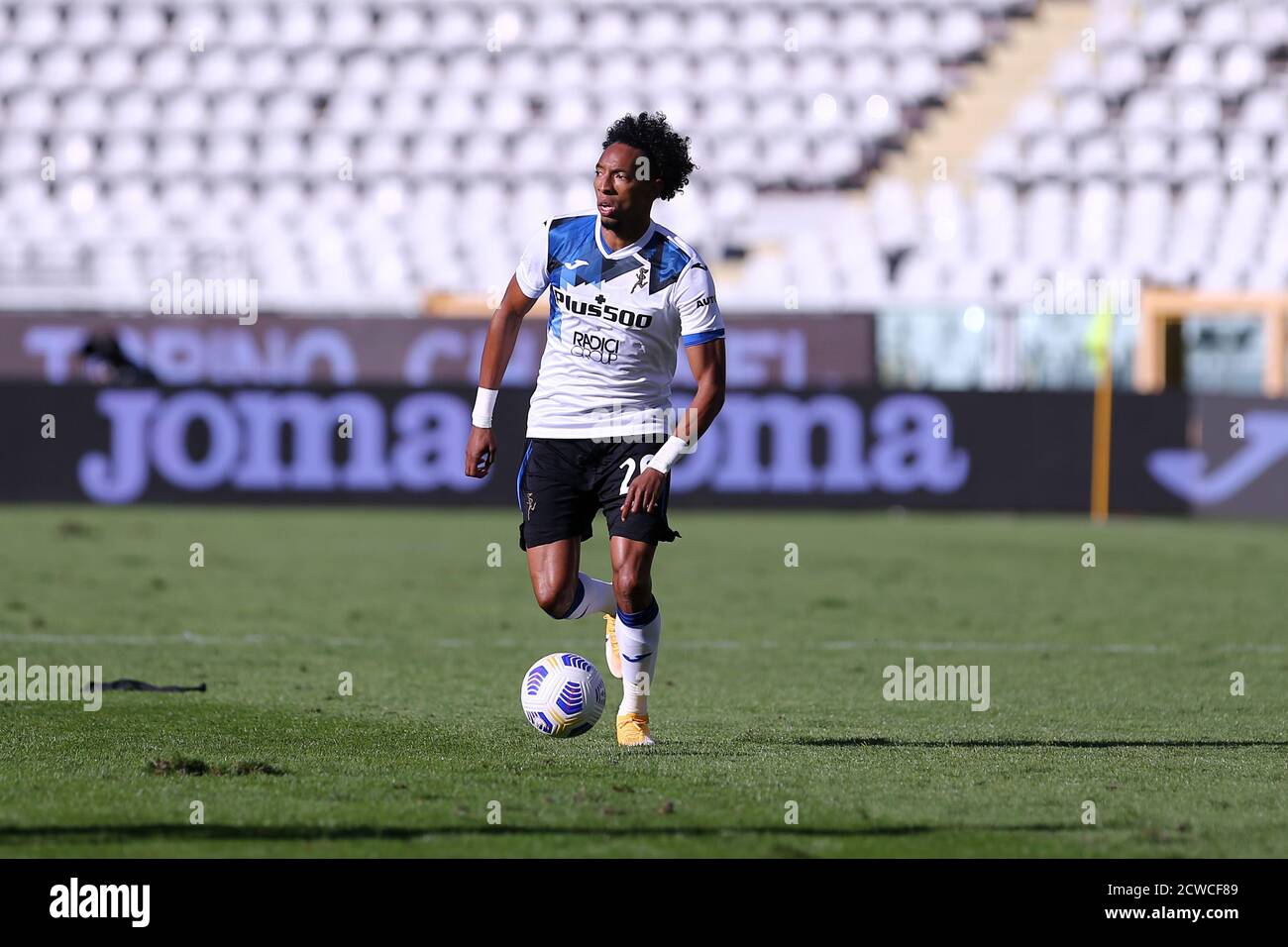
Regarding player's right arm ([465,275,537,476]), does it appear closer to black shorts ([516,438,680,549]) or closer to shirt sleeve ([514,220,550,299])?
shirt sleeve ([514,220,550,299])

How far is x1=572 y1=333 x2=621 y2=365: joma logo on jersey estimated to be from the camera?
7730 mm

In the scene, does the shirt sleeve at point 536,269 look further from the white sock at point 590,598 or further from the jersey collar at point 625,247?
the white sock at point 590,598

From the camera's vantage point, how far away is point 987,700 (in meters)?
9.22

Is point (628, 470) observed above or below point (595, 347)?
below

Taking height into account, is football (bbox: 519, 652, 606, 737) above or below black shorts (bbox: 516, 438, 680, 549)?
below

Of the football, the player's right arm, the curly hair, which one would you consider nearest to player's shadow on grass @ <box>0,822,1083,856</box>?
the football

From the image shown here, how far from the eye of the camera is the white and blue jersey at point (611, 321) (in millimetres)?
7641

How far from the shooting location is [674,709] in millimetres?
8805

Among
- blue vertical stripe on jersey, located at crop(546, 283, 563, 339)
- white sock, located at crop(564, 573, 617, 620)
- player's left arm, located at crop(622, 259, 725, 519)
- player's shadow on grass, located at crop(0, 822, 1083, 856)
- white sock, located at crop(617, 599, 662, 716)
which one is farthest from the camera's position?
white sock, located at crop(564, 573, 617, 620)

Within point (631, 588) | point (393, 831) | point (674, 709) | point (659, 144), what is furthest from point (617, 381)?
point (393, 831)

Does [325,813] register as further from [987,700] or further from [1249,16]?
[1249,16]

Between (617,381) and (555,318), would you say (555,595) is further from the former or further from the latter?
(555,318)

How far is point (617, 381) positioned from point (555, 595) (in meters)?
0.89

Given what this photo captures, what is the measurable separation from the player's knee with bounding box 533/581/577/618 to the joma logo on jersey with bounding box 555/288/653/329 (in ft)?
3.53
